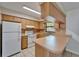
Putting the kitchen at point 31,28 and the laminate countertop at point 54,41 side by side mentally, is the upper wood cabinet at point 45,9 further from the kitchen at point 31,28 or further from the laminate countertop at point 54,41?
the laminate countertop at point 54,41

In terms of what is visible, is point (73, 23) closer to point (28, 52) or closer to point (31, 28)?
point (31, 28)

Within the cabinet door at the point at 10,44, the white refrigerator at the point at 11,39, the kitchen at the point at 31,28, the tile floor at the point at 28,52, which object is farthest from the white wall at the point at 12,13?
the tile floor at the point at 28,52

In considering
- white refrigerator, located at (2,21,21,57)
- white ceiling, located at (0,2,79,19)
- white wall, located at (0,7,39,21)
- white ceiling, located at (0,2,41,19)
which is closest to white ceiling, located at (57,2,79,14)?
white ceiling, located at (0,2,79,19)

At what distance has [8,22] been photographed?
1963 mm

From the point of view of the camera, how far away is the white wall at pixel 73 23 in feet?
6.40

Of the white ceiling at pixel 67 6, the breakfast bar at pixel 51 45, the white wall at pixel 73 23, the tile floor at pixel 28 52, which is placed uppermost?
the white ceiling at pixel 67 6

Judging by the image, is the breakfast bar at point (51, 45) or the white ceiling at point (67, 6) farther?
the white ceiling at point (67, 6)

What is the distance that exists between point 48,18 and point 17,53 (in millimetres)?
633

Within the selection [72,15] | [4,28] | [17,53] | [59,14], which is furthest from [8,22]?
[72,15]

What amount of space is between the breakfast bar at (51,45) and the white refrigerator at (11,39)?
273 millimetres

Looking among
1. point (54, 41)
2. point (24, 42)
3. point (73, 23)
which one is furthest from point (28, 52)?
point (73, 23)

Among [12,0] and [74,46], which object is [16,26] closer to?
[12,0]

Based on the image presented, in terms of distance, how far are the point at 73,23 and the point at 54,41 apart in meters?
0.35

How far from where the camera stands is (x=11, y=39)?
2.01m
